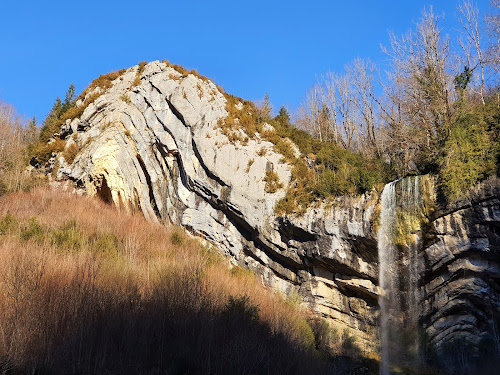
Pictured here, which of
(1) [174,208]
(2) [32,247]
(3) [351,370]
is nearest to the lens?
(2) [32,247]

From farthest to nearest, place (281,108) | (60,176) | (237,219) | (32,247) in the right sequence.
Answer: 1. (281,108)
2. (60,176)
3. (237,219)
4. (32,247)

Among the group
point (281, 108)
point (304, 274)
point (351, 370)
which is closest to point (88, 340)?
point (351, 370)

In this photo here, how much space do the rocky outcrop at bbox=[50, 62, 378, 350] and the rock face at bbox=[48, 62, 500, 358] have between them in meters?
0.04

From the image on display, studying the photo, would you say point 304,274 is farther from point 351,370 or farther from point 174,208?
point 174,208

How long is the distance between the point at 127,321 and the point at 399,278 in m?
8.55

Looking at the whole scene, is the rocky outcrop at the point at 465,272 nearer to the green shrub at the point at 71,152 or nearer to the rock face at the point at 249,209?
the rock face at the point at 249,209

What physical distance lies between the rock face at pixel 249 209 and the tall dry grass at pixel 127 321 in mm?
3717

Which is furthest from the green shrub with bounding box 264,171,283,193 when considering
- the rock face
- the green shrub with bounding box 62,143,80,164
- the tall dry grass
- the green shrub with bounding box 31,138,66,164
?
the green shrub with bounding box 31,138,66,164

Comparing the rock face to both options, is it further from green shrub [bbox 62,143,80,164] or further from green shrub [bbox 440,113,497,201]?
green shrub [bbox 440,113,497,201]

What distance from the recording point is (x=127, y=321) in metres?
5.09

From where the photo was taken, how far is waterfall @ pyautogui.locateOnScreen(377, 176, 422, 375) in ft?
34.8

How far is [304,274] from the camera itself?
12172mm

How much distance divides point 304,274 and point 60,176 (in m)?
11.4

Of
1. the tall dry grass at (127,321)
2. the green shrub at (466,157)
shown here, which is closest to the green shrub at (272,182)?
the tall dry grass at (127,321)
